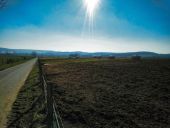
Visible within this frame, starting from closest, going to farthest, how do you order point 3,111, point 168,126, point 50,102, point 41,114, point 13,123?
point 50,102
point 168,126
point 13,123
point 41,114
point 3,111

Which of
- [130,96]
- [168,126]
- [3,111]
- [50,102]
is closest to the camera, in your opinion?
[50,102]

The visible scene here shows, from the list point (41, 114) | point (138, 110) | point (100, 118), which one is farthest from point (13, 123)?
point (138, 110)

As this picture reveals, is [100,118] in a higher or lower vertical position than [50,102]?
lower

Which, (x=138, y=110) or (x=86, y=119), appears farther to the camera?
(x=138, y=110)

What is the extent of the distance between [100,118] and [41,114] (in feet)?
8.68

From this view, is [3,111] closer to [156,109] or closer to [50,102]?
[50,102]

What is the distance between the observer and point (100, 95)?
470 inches

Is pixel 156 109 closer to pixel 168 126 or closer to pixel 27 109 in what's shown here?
pixel 168 126

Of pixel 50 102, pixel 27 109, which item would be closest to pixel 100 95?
pixel 27 109

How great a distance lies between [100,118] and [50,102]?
2718mm

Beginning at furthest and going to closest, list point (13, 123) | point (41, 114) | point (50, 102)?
point (41, 114) < point (13, 123) < point (50, 102)

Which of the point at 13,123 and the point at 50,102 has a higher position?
the point at 50,102

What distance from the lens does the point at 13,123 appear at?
25.0ft

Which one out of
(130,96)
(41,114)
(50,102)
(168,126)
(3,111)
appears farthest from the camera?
(130,96)
